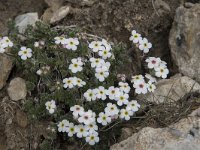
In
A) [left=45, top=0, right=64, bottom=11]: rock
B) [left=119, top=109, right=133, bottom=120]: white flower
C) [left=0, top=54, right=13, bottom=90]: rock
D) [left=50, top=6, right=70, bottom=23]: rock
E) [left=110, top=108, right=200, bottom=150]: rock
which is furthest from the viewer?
[left=45, top=0, right=64, bottom=11]: rock

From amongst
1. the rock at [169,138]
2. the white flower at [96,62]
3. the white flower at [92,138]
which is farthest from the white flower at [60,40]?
the rock at [169,138]

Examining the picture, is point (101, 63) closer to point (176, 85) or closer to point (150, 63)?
point (150, 63)

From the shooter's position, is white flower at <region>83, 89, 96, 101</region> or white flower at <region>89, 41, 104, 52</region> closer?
white flower at <region>83, 89, 96, 101</region>

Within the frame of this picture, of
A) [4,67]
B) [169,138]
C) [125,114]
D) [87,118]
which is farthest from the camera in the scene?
[4,67]

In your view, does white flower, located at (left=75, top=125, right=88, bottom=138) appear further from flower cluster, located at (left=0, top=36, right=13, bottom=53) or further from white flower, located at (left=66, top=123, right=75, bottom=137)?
flower cluster, located at (left=0, top=36, right=13, bottom=53)

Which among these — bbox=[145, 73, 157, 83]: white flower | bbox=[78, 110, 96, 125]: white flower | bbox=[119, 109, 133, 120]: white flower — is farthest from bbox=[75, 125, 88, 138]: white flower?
bbox=[145, 73, 157, 83]: white flower

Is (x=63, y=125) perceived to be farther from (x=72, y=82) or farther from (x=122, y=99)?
(x=122, y=99)

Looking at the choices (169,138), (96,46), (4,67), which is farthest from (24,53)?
(169,138)

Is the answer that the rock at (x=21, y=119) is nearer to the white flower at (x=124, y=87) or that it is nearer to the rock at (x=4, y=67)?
the rock at (x=4, y=67)
